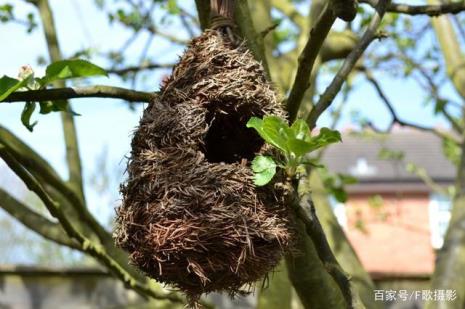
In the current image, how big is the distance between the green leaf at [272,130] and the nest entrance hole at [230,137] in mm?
219

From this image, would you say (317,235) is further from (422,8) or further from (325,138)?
(422,8)

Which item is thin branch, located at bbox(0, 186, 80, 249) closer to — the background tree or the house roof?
the background tree

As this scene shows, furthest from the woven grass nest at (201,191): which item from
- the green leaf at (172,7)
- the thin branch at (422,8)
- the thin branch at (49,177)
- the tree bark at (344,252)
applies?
the green leaf at (172,7)

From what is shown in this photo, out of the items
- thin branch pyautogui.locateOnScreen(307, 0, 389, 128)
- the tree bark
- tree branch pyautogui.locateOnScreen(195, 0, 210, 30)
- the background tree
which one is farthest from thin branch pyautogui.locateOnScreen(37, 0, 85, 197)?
thin branch pyautogui.locateOnScreen(307, 0, 389, 128)

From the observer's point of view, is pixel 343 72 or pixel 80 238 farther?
pixel 80 238

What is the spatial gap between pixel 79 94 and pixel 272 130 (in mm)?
595

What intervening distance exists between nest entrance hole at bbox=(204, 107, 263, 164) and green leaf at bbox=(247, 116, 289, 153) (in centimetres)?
22

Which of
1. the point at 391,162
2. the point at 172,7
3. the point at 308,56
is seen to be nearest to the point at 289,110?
the point at 308,56

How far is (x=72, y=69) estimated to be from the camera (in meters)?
1.72

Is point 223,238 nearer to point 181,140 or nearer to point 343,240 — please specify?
point 181,140

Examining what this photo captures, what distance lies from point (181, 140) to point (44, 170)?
124 centimetres

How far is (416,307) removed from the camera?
4.12 metres

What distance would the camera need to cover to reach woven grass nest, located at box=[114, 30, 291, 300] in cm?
148

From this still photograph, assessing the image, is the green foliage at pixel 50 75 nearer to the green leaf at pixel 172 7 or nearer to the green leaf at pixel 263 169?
the green leaf at pixel 263 169
